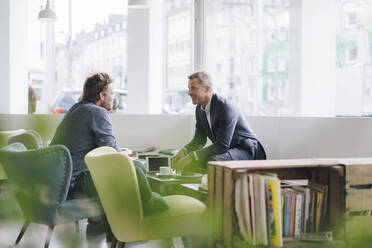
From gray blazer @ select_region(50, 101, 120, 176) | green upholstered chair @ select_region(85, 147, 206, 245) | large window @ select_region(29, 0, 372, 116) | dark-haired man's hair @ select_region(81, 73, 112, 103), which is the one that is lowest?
green upholstered chair @ select_region(85, 147, 206, 245)

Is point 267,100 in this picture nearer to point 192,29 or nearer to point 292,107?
point 292,107

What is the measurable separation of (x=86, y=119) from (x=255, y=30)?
3.78m

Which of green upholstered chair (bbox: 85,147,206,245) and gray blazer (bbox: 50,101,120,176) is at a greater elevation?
gray blazer (bbox: 50,101,120,176)

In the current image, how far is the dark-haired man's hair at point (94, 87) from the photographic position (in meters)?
3.62

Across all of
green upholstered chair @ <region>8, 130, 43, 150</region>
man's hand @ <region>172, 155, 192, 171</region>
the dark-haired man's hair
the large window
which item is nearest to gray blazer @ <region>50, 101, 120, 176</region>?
the dark-haired man's hair

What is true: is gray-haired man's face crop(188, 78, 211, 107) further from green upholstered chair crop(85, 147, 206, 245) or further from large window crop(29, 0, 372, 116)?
green upholstered chair crop(85, 147, 206, 245)

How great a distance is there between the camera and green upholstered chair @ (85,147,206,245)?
2488mm

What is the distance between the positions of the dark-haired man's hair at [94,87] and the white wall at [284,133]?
241 centimetres

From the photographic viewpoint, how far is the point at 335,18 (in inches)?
214

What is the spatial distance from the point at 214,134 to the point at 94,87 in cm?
154

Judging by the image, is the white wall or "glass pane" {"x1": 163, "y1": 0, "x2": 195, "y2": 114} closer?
the white wall

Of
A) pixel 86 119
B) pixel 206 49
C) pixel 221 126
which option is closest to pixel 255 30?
pixel 206 49

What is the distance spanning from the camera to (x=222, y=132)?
4.52 m

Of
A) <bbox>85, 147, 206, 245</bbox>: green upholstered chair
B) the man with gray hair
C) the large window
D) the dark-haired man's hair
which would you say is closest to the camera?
<bbox>85, 147, 206, 245</bbox>: green upholstered chair
